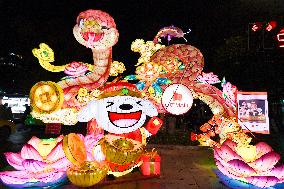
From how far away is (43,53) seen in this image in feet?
25.8

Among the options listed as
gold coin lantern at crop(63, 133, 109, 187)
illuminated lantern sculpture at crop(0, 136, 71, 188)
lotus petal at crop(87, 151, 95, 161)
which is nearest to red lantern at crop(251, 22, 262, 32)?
lotus petal at crop(87, 151, 95, 161)

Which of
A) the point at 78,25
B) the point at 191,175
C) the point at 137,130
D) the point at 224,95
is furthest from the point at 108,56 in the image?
the point at 224,95

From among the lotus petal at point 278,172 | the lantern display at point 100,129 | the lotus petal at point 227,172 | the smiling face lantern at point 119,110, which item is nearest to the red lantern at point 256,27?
the lantern display at point 100,129

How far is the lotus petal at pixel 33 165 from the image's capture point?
677 cm

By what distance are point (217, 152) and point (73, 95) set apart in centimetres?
368

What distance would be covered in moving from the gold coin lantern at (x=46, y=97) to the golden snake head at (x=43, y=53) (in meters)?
1.13

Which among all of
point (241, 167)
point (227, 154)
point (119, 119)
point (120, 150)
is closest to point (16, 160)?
point (120, 150)

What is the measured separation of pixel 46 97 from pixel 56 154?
123cm

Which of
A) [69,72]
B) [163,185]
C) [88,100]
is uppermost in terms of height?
[69,72]

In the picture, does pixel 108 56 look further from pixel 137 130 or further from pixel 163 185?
pixel 163 185

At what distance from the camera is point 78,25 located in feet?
24.8

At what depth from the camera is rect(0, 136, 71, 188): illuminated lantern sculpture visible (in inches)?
272

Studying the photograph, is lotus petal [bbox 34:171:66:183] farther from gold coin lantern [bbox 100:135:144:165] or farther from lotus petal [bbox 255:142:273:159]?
lotus petal [bbox 255:142:273:159]

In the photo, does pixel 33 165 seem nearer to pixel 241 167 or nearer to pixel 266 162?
pixel 241 167
